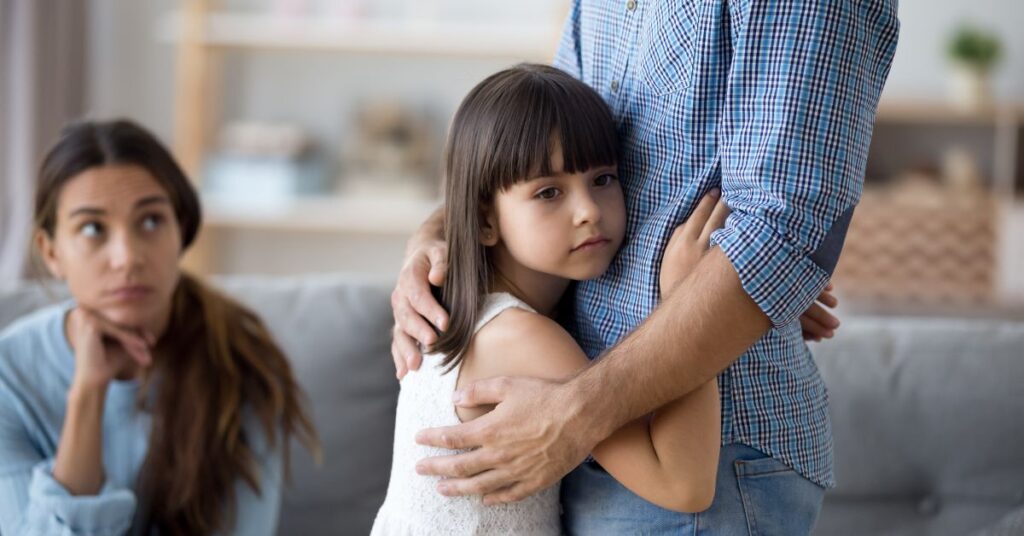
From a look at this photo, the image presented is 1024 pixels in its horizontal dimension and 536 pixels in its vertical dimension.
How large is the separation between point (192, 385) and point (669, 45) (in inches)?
43.2

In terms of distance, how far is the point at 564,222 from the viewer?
3.87 ft

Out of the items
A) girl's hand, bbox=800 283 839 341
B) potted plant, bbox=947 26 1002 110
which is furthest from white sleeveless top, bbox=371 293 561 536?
potted plant, bbox=947 26 1002 110

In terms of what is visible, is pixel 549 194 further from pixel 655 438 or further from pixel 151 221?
pixel 151 221

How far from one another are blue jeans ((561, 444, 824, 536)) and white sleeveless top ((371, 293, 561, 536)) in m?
0.08

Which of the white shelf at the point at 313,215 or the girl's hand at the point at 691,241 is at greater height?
the girl's hand at the point at 691,241

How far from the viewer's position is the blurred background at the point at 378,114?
4.50 meters

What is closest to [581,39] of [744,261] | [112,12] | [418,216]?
[744,261]

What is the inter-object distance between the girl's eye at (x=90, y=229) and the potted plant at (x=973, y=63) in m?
3.82

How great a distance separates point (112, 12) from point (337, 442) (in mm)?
3437

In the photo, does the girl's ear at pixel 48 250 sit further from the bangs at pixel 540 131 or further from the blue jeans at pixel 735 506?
the blue jeans at pixel 735 506

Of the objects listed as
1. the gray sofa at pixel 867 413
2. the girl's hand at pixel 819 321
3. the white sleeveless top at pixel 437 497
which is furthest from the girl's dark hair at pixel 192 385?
the girl's hand at pixel 819 321

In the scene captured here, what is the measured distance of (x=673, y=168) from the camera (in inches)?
46.0

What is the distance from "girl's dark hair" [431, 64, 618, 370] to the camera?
1.17 metres

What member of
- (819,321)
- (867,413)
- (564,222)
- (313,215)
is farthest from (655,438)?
(313,215)
